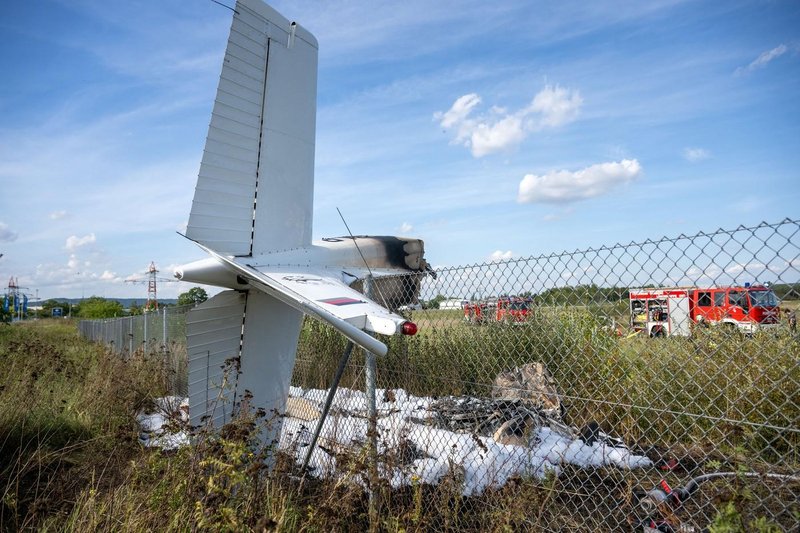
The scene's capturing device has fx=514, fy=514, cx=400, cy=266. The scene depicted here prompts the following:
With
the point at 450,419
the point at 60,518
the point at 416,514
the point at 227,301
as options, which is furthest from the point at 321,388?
the point at 416,514

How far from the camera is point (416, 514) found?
115 inches

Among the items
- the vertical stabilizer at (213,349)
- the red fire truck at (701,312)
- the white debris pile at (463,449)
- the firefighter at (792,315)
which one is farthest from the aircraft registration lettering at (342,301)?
the firefighter at (792,315)

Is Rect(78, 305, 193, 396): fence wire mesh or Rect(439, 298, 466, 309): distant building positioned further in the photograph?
Rect(78, 305, 193, 396): fence wire mesh

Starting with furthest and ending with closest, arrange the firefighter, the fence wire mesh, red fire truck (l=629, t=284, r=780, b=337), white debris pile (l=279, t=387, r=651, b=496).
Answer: the fence wire mesh < white debris pile (l=279, t=387, r=651, b=496) < red fire truck (l=629, t=284, r=780, b=337) < the firefighter

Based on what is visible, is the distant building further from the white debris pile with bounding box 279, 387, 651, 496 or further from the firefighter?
the firefighter

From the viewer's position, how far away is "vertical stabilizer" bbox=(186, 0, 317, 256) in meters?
4.13

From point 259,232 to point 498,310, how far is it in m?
2.16

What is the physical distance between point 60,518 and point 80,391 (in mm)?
4552

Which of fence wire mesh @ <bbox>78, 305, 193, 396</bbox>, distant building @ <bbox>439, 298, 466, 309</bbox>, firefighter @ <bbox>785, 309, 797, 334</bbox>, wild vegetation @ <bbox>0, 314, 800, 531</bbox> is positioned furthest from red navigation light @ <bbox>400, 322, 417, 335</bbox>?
fence wire mesh @ <bbox>78, 305, 193, 396</bbox>

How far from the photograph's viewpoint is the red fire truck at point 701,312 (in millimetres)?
2891

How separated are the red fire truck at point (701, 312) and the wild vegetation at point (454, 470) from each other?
0.13m

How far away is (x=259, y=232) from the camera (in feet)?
14.6

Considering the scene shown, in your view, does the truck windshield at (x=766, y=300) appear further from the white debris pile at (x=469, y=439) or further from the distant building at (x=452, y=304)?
the distant building at (x=452, y=304)

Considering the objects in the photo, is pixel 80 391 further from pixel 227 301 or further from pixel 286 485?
pixel 286 485
